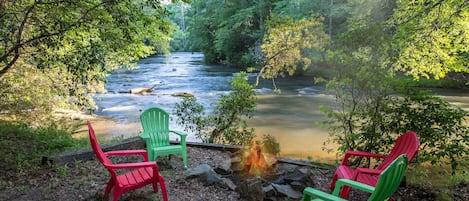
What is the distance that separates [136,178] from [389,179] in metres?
1.98

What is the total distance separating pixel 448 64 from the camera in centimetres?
483

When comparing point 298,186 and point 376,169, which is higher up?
point 376,169

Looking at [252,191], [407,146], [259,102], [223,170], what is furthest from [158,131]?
[259,102]

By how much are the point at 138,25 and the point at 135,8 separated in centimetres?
49

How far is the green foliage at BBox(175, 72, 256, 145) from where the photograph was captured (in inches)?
202

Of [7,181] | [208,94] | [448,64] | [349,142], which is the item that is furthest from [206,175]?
[208,94]

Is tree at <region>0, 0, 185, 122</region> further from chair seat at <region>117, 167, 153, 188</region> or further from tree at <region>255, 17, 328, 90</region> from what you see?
tree at <region>255, 17, 328, 90</region>

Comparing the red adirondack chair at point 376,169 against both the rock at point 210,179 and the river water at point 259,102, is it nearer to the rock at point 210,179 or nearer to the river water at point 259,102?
the river water at point 259,102

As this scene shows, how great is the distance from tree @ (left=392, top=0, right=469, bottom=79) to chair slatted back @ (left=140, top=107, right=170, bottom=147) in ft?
10.7

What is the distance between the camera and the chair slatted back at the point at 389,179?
1966mm

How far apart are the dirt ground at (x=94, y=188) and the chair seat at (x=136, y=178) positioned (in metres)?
0.23

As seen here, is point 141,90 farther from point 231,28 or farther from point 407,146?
point 407,146

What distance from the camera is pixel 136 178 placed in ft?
9.03

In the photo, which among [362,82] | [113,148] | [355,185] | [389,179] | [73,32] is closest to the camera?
[389,179]
